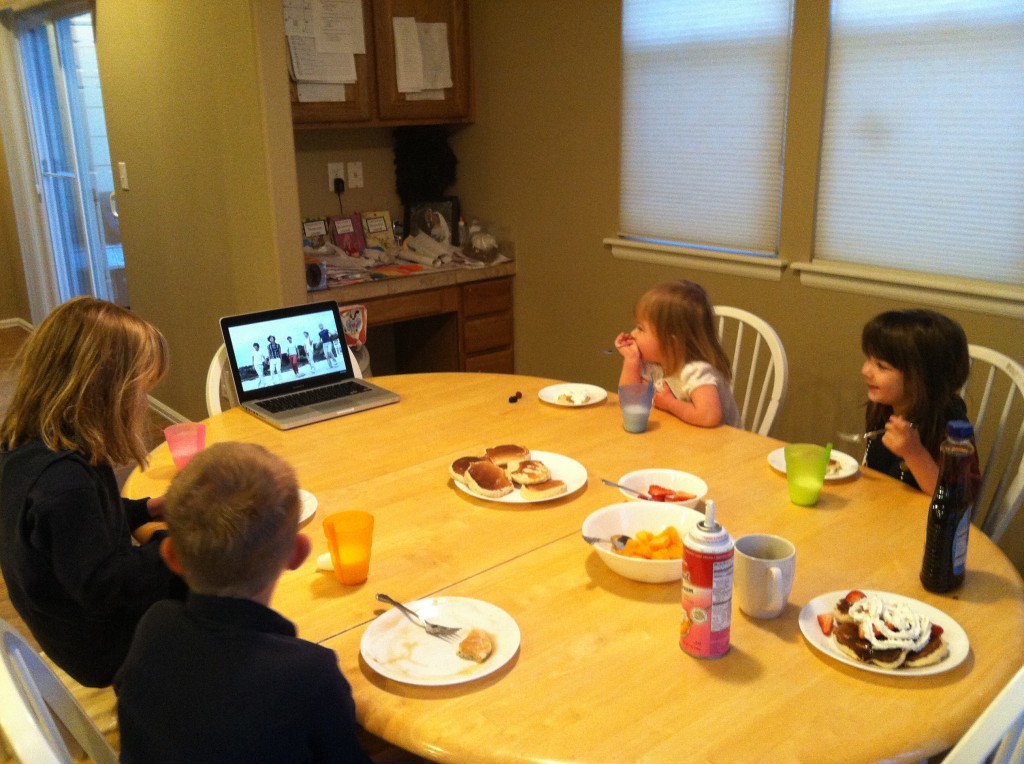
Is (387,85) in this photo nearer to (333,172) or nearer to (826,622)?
(333,172)

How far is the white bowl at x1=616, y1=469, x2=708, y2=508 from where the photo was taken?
1.69 metres

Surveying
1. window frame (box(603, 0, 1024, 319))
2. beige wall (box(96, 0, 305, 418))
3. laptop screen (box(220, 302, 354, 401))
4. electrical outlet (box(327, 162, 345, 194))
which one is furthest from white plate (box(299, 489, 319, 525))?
electrical outlet (box(327, 162, 345, 194))

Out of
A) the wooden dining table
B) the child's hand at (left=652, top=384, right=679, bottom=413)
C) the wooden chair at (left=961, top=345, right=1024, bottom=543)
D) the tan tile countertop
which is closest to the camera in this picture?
the wooden dining table

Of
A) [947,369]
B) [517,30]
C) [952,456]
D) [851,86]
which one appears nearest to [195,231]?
[517,30]

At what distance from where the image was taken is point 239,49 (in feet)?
10.0

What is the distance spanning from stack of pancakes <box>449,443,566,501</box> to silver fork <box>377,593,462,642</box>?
42 cm

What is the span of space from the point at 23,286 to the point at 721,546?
20.7 ft

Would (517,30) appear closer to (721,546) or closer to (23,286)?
(721,546)

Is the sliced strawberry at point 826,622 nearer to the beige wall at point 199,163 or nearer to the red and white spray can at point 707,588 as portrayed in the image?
the red and white spray can at point 707,588

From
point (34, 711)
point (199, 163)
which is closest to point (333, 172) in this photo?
point (199, 163)

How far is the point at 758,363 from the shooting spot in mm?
3207

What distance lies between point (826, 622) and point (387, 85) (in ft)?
10.5

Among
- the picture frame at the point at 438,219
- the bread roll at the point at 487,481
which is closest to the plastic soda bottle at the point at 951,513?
the bread roll at the point at 487,481

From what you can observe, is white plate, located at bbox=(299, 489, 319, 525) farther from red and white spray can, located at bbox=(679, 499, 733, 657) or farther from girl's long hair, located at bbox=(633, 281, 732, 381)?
girl's long hair, located at bbox=(633, 281, 732, 381)
